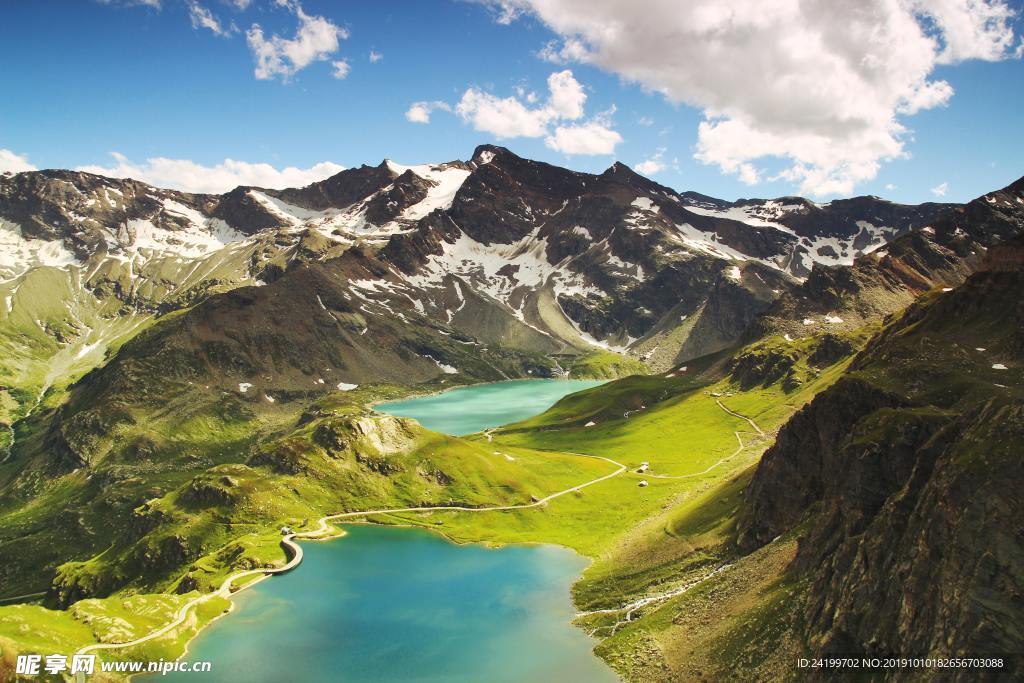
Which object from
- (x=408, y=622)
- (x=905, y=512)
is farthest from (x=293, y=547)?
(x=905, y=512)

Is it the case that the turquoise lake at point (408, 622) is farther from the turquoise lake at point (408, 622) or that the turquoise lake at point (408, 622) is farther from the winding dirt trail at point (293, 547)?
the winding dirt trail at point (293, 547)

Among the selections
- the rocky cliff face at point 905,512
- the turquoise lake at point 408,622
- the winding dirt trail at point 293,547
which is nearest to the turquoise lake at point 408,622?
the turquoise lake at point 408,622

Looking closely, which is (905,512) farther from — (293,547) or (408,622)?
(293,547)

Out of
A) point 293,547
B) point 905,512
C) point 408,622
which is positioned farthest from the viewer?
point 293,547

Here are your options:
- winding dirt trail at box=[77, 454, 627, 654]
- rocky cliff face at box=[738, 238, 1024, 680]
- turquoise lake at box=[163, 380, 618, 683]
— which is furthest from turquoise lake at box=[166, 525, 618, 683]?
rocky cliff face at box=[738, 238, 1024, 680]

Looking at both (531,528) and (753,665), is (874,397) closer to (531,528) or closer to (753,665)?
(753,665)

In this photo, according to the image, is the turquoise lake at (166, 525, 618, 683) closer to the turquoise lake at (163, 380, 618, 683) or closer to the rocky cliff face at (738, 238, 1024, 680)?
the turquoise lake at (163, 380, 618, 683)

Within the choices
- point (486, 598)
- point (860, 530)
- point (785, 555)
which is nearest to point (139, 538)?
point (486, 598)
